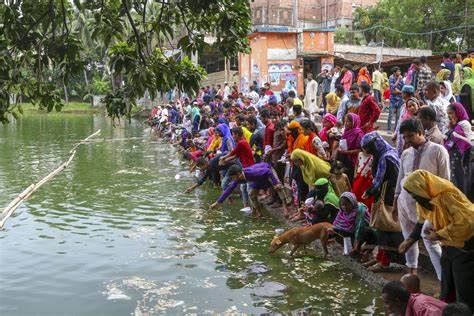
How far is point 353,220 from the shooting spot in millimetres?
7551

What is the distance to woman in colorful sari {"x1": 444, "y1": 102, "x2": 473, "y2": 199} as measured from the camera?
678 centimetres

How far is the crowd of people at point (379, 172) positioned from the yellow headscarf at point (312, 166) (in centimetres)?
2

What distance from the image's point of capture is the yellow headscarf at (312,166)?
8.97m

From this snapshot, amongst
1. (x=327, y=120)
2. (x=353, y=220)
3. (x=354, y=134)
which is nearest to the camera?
(x=353, y=220)

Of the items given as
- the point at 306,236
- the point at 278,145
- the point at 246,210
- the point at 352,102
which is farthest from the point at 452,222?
the point at 246,210

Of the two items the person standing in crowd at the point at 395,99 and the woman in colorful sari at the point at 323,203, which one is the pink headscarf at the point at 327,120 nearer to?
the woman in colorful sari at the point at 323,203

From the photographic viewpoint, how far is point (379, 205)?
6.96m

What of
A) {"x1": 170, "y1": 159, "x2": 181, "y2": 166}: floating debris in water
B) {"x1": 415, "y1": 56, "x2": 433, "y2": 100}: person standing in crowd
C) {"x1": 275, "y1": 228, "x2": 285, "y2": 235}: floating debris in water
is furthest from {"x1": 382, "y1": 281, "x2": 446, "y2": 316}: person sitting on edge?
{"x1": 170, "y1": 159, "x2": 181, "y2": 166}: floating debris in water

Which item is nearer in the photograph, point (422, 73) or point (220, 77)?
point (422, 73)

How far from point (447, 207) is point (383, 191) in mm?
2597

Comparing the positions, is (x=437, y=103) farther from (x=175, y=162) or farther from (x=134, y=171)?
(x=175, y=162)

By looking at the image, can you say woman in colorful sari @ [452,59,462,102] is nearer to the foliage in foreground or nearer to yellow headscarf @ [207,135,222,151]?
yellow headscarf @ [207,135,222,151]

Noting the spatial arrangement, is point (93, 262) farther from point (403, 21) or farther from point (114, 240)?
point (403, 21)

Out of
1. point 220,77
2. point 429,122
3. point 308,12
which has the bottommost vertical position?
point 429,122
